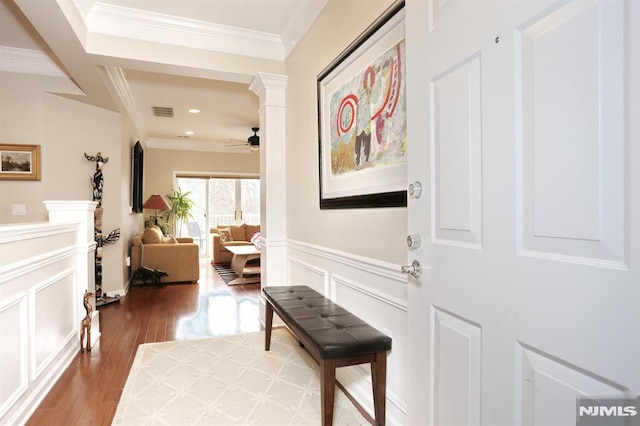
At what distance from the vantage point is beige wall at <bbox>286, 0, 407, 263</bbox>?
1799mm

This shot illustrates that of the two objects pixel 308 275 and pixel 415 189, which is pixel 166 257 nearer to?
pixel 308 275

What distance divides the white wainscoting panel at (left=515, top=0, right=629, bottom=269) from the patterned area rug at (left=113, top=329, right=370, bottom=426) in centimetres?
154

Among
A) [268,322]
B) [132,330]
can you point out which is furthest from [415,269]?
[132,330]

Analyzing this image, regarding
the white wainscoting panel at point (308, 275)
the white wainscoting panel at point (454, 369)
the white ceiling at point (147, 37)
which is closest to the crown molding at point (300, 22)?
the white ceiling at point (147, 37)

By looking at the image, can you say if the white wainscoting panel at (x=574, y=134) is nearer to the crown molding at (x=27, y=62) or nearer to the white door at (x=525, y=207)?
the white door at (x=525, y=207)

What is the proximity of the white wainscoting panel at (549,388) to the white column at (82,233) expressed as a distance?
303 centimetres

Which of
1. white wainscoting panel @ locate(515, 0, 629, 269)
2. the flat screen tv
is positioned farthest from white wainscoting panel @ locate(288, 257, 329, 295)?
the flat screen tv

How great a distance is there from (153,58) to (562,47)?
305cm

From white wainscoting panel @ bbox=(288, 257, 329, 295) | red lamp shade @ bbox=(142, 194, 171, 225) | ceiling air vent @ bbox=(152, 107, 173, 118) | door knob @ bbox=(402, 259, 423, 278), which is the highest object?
ceiling air vent @ bbox=(152, 107, 173, 118)

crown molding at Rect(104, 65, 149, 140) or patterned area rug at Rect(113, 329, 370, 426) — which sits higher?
crown molding at Rect(104, 65, 149, 140)

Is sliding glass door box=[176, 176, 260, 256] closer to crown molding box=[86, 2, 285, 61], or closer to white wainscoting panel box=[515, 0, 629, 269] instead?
crown molding box=[86, 2, 285, 61]

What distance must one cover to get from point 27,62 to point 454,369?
486cm

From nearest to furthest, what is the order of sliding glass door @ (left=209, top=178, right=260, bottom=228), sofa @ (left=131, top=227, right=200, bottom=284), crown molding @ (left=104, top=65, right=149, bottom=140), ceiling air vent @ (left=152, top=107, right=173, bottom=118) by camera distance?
crown molding @ (left=104, top=65, right=149, bottom=140) < ceiling air vent @ (left=152, top=107, right=173, bottom=118) < sofa @ (left=131, top=227, right=200, bottom=284) < sliding glass door @ (left=209, top=178, right=260, bottom=228)

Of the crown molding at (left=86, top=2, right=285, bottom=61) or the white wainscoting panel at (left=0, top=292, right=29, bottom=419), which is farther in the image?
the crown molding at (left=86, top=2, right=285, bottom=61)
